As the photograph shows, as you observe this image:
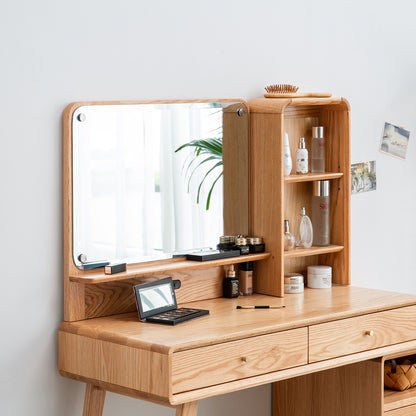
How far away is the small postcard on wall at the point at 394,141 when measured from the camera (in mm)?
3342

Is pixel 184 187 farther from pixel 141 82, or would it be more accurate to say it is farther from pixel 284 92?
pixel 284 92

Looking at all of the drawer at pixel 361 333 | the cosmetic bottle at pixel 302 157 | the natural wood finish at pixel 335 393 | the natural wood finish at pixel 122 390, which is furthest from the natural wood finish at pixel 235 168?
the natural wood finish at pixel 122 390

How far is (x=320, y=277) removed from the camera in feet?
9.78

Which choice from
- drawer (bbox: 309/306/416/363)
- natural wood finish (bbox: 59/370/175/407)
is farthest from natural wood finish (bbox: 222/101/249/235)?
natural wood finish (bbox: 59/370/175/407)

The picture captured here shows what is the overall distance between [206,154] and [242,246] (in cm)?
33

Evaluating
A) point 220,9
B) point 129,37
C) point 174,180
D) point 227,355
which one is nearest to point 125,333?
point 227,355

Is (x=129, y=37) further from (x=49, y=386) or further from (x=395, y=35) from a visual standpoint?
(x=395, y=35)

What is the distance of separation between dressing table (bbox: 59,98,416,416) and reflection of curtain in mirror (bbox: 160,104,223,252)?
0.20 feet

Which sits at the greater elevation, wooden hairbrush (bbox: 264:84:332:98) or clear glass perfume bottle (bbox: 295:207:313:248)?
wooden hairbrush (bbox: 264:84:332:98)

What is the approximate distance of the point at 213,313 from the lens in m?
2.55

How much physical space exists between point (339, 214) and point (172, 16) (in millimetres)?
969

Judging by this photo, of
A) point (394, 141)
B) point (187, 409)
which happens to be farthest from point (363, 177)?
point (187, 409)

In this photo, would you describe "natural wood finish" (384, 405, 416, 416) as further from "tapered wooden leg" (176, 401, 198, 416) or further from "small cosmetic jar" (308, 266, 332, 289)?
"tapered wooden leg" (176, 401, 198, 416)

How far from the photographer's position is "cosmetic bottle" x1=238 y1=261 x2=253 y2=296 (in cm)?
281
